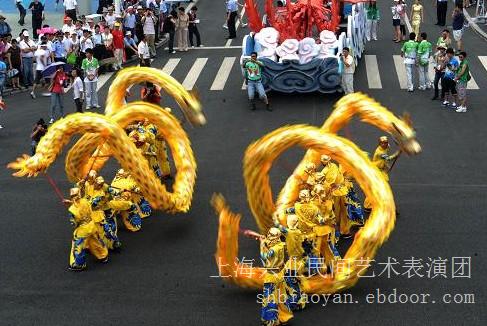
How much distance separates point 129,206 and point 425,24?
18.7m

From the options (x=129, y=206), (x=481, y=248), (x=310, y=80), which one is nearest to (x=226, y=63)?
(x=310, y=80)

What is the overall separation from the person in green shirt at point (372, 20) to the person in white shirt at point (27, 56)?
10.9 m

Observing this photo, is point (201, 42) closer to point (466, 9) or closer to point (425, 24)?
point (425, 24)

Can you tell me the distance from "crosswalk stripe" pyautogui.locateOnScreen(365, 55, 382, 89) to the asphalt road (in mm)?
1524

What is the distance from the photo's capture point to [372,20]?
28.0 m

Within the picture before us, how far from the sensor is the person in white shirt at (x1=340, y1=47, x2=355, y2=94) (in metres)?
21.8

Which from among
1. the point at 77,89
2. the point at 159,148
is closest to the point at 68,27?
the point at 77,89

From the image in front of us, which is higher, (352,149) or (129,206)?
(352,149)

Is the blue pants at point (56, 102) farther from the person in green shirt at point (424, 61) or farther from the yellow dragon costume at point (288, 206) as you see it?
the person in green shirt at point (424, 61)

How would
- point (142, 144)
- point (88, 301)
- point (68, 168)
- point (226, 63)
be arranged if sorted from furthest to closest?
point (226, 63) < point (142, 144) < point (68, 168) < point (88, 301)

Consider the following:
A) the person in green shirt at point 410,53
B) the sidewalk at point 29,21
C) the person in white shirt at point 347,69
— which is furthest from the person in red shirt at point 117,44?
the person in green shirt at point 410,53

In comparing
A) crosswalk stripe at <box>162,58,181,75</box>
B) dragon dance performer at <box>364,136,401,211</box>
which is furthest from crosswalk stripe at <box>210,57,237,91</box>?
dragon dance performer at <box>364,136,401,211</box>

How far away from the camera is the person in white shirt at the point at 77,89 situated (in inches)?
830

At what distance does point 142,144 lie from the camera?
1628 centimetres
